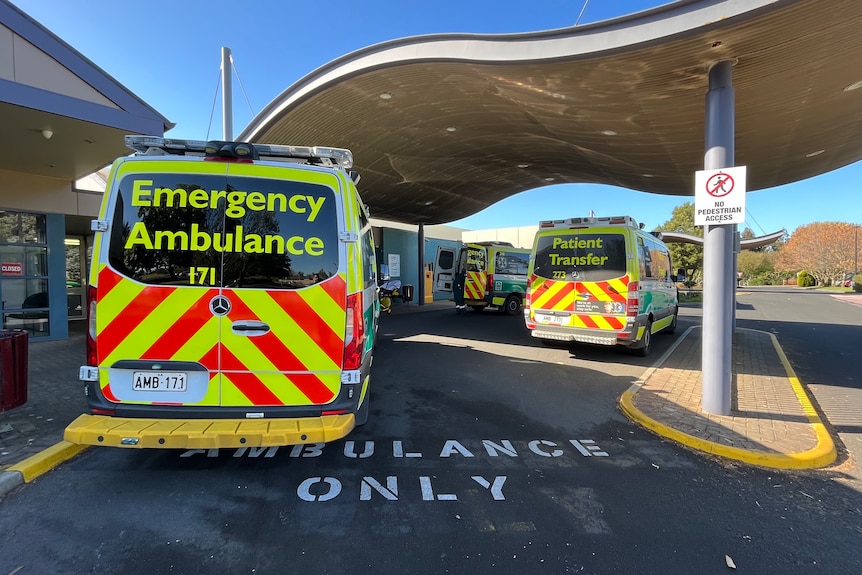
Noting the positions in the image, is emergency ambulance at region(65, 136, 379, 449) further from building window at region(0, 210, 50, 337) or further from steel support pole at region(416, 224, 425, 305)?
steel support pole at region(416, 224, 425, 305)

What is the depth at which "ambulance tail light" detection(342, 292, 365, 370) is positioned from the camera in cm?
344

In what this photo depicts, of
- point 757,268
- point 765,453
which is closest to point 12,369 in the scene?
point 765,453

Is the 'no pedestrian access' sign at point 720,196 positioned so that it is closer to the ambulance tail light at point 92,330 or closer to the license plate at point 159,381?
the license plate at point 159,381

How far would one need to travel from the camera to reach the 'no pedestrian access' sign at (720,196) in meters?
Result: 4.84

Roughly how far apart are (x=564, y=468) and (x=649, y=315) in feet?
20.2

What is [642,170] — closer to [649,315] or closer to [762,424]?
[649,315]

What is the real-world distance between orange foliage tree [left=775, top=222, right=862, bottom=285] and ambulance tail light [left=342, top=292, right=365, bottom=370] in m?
71.5

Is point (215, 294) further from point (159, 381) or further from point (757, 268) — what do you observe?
point (757, 268)

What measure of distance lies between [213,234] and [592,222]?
23.6 ft

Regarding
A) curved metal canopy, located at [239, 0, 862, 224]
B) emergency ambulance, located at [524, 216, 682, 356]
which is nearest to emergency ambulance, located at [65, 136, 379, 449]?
curved metal canopy, located at [239, 0, 862, 224]

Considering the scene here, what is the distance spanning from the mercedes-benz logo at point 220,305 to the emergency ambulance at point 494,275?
1363 cm

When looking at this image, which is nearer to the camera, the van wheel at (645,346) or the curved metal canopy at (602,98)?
the curved metal canopy at (602,98)

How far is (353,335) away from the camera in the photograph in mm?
3477

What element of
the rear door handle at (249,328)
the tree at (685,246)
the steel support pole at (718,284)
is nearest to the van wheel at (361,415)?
the rear door handle at (249,328)
